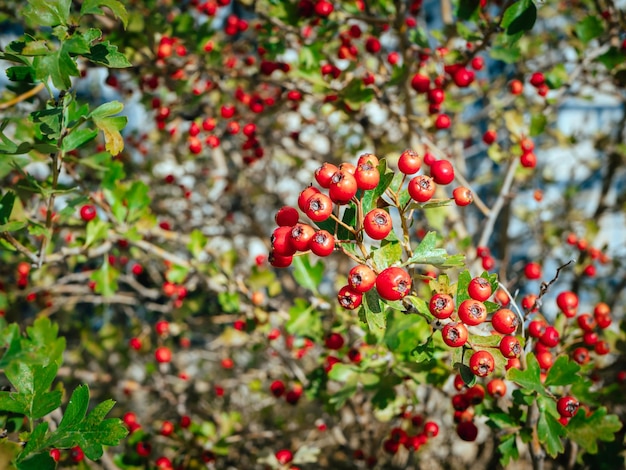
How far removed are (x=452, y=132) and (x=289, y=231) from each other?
3.80 metres

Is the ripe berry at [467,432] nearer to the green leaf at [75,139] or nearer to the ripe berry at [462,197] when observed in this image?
the ripe berry at [462,197]

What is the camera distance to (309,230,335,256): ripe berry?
4.57 feet

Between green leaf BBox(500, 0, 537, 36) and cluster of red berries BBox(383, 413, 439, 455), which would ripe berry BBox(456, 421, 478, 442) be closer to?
cluster of red berries BBox(383, 413, 439, 455)

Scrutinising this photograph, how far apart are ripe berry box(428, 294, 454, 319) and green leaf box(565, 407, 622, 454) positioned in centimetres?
87

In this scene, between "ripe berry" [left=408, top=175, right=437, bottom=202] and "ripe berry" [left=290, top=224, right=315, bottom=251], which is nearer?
"ripe berry" [left=290, top=224, right=315, bottom=251]

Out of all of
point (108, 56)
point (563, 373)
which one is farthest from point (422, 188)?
point (108, 56)

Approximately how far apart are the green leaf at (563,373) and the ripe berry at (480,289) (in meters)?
0.54

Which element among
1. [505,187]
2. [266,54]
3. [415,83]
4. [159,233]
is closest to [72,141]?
[159,233]

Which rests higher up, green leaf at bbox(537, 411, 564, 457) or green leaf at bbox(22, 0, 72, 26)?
green leaf at bbox(22, 0, 72, 26)

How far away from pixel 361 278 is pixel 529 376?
0.75 meters

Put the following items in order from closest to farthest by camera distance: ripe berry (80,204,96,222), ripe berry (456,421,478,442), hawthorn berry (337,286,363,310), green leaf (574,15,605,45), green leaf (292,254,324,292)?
hawthorn berry (337,286,363,310), ripe berry (456,421,478,442), green leaf (292,254,324,292), ripe berry (80,204,96,222), green leaf (574,15,605,45)

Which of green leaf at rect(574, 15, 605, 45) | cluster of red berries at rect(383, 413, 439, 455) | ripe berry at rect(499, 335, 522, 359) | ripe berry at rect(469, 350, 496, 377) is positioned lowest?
cluster of red berries at rect(383, 413, 439, 455)

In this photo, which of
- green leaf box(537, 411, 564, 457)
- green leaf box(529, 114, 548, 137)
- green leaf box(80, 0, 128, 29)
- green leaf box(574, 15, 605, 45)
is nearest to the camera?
green leaf box(80, 0, 128, 29)

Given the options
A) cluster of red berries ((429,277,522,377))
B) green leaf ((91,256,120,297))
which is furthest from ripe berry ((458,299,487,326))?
green leaf ((91,256,120,297))
